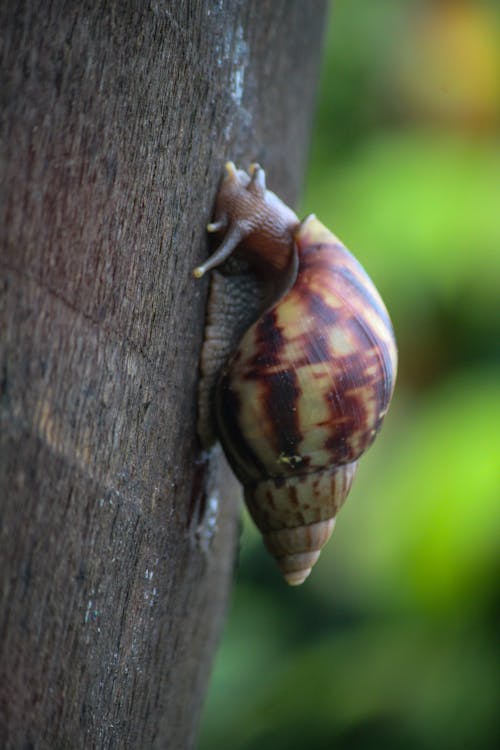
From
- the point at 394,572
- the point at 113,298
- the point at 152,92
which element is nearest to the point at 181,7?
the point at 152,92

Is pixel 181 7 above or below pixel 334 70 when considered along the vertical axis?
above

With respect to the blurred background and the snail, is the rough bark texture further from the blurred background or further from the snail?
the blurred background

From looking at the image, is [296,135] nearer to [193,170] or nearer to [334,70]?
[193,170]

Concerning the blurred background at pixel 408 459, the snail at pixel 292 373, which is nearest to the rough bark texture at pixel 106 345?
the snail at pixel 292 373

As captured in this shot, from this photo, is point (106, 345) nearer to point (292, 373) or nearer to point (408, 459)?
point (292, 373)

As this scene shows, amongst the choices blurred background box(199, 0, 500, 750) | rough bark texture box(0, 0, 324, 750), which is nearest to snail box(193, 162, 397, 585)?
rough bark texture box(0, 0, 324, 750)

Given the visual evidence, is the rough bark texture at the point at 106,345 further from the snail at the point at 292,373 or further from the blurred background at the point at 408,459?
the blurred background at the point at 408,459

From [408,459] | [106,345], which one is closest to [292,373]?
[106,345]

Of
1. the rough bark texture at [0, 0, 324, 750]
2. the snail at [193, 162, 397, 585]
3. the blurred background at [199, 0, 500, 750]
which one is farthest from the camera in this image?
the blurred background at [199, 0, 500, 750]
